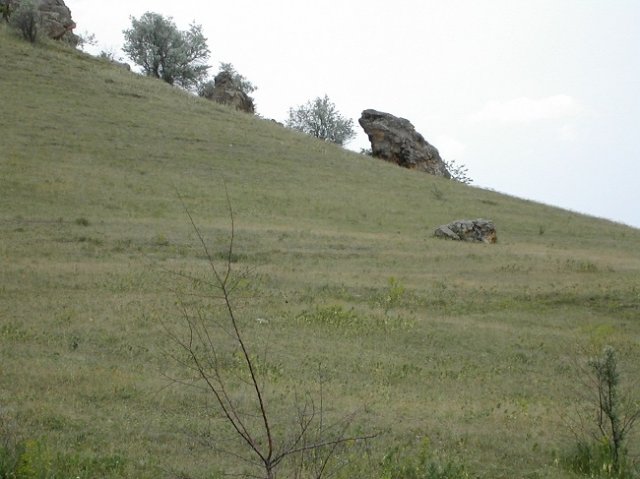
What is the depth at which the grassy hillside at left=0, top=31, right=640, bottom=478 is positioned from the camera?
8.51 metres

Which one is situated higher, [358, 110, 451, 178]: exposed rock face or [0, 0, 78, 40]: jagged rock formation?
[0, 0, 78, 40]: jagged rock formation

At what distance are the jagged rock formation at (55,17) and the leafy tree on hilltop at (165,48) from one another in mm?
5777

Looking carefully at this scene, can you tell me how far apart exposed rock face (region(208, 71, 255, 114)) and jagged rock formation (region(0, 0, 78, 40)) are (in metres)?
10.0

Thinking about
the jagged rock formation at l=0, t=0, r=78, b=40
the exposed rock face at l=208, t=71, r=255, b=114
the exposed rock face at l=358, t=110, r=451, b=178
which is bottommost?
the exposed rock face at l=358, t=110, r=451, b=178

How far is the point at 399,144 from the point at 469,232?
71.3 ft

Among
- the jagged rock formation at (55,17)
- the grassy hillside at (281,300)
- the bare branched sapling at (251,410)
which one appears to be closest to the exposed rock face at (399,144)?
the grassy hillside at (281,300)

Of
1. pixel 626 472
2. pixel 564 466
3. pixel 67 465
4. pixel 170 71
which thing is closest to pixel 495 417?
pixel 564 466

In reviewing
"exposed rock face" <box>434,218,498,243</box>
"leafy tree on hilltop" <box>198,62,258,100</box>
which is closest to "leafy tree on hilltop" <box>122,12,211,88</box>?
"leafy tree on hilltop" <box>198,62,258,100</box>

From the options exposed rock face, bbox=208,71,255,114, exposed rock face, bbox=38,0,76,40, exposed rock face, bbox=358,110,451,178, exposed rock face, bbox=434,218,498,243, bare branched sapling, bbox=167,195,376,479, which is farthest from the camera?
exposed rock face, bbox=208,71,255,114

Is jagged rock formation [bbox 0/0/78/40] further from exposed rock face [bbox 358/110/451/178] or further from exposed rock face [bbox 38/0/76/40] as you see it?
exposed rock face [bbox 358/110/451/178]

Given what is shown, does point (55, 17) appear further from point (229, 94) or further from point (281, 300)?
point (281, 300)

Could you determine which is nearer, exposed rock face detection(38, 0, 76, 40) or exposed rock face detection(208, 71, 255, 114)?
exposed rock face detection(38, 0, 76, 40)

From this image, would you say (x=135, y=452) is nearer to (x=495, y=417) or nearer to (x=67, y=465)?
(x=67, y=465)

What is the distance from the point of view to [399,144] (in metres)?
47.2
